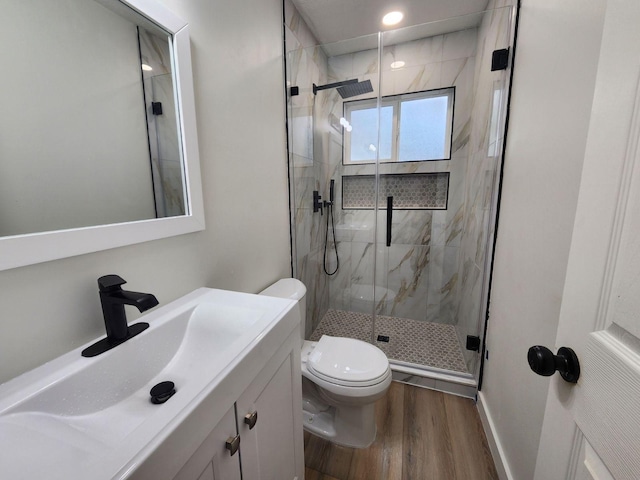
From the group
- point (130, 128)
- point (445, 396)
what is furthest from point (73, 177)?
point (445, 396)

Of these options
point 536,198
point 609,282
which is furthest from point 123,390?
point 536,198

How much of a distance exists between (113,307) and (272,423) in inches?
23.4

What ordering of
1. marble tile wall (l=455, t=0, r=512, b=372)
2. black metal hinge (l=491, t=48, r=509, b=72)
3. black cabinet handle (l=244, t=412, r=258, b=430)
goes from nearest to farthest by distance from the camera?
black cabinet handle (l=244, t=412, r=258, b=430), black metal hinge (l=491, t=48, r=509, b=72), marble tile wall (l=455, t=0, r=512, b=372)

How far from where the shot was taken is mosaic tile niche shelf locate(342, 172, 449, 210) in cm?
246

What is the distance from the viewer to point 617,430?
36 cm

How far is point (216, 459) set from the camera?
0.59 m

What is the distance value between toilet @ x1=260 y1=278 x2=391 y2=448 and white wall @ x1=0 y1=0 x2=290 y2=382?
0.41m

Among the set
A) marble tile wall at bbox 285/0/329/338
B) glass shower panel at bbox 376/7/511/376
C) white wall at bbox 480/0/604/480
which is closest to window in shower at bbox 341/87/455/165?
glass shower panel at bbox 376/7/511/376

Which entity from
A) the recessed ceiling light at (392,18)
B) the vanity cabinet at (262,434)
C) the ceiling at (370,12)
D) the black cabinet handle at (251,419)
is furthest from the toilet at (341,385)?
the recessed ceiling light at (392,18)

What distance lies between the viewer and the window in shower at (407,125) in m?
2.34

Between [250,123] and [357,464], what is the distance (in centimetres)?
189

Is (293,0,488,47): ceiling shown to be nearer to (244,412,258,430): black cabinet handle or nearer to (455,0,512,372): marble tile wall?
(455,0,512,372): marble tile wall

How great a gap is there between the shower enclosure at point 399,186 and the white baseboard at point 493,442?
0.51 feet

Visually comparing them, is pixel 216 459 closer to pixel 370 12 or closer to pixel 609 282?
pixel 609 282
